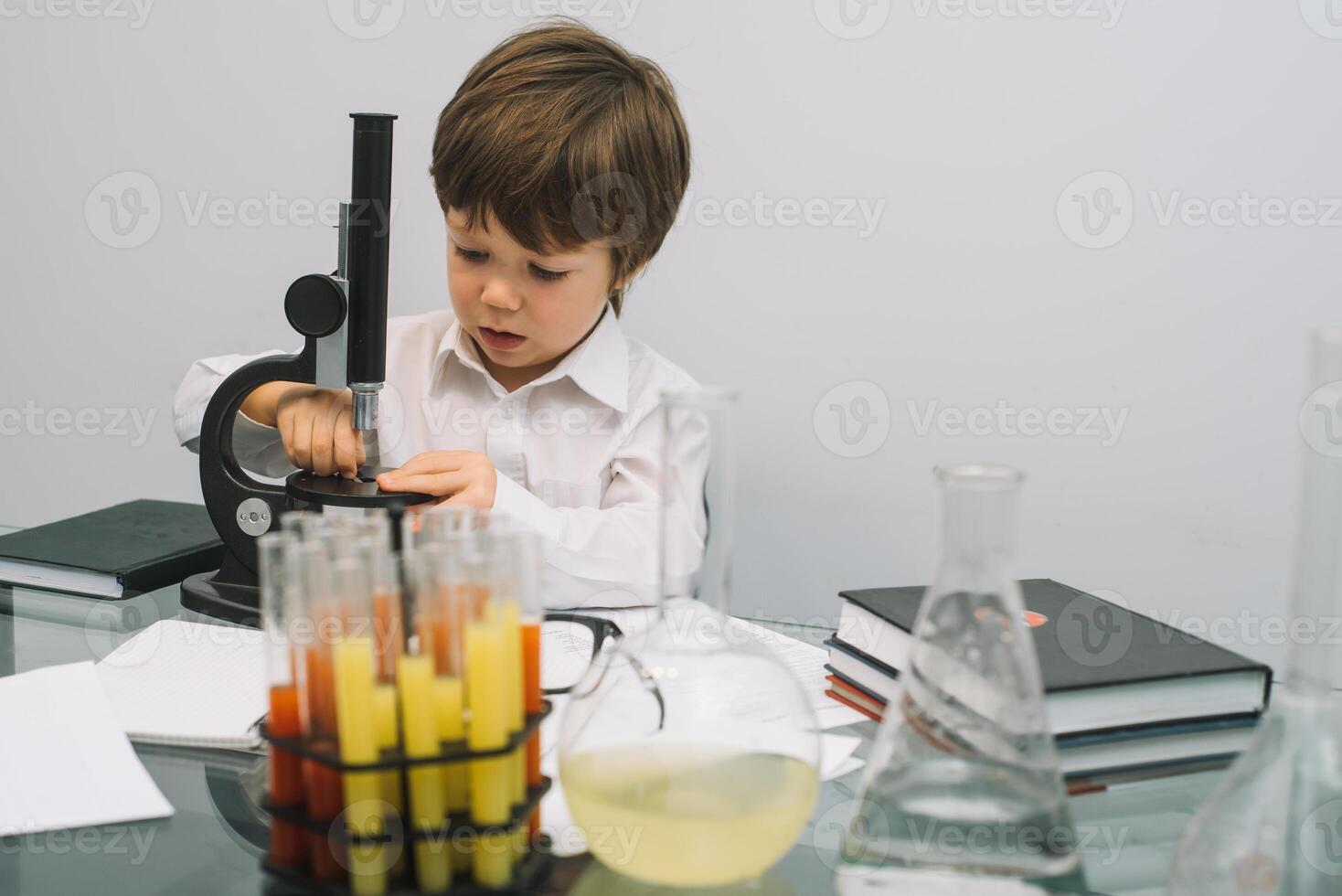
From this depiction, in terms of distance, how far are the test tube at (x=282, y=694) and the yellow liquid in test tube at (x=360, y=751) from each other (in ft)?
0.09

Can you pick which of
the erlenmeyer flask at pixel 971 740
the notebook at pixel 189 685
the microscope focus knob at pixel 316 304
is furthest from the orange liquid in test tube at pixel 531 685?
the microscope focus knob at pixel 316 304

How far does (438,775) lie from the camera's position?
1.66 ft

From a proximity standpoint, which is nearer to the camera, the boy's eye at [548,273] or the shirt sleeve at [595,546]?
the shirt sleeve at [595,546]

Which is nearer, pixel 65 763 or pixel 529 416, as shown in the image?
pixel 65 763

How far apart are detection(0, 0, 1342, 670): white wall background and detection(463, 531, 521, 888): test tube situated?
1040mm

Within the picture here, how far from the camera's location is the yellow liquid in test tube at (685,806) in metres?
0.51

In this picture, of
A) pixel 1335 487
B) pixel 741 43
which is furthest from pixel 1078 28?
pixel 1335 487

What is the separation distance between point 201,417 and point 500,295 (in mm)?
349

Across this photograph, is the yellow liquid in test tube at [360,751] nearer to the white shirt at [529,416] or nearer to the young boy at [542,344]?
the young boy at [542,344]

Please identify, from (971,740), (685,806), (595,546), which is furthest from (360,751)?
(595,546)

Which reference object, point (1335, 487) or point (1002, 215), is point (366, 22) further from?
point (1335, 487)

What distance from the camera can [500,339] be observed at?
1.24m

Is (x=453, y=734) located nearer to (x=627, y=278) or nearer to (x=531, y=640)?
(x=531, y=640)

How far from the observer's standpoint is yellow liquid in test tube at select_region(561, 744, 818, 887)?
1.68 ft
